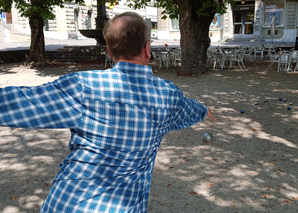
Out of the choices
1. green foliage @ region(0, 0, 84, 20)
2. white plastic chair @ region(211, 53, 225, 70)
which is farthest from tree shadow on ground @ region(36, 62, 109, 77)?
white plastic chair @ region(211, 53, 225, 70)

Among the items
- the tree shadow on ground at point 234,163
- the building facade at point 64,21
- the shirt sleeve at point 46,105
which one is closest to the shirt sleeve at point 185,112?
the shirt sleeve at point 46,105

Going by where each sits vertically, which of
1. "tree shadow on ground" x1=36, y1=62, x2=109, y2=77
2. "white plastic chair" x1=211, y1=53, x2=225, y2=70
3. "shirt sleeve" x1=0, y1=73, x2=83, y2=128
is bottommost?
"tree shadow on ground" x1=36, y1=62, x2=109, y2=77

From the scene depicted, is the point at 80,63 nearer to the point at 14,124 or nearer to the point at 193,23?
the point at 193,23

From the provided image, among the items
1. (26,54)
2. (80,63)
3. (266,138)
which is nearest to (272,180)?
(266,138)

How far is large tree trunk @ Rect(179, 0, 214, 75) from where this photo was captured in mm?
12711

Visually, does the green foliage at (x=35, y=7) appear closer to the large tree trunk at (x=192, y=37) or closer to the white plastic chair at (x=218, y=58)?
A: the large tree trunk at (x=192, y=37)

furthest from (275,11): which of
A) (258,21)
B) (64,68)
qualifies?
(64,68)

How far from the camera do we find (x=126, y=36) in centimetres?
142

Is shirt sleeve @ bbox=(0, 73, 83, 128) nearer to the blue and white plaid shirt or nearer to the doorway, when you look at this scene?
the blue and white plaid shirt

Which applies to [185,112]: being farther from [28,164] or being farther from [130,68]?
[28,164]

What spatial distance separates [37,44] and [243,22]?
29.6 meters

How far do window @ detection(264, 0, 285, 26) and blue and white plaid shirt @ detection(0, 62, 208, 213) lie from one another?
3974 centimetres

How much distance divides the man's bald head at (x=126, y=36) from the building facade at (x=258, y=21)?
37.3m

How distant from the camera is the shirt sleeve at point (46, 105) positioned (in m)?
1.27
